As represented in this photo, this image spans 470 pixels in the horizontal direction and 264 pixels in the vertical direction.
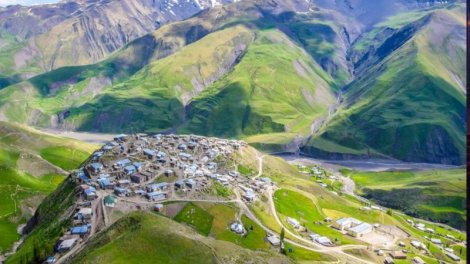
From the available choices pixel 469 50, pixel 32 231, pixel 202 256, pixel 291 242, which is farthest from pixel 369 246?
pixel 469 50

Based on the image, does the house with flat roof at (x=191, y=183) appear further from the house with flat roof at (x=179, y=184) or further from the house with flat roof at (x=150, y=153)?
the house with flat roof at (x=150, y=153)

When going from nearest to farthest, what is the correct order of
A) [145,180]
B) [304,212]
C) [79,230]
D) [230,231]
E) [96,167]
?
[79,230], [230,231], [145,180], [96,167], [304,212]

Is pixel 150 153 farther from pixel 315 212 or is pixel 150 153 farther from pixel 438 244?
pixel 438 244

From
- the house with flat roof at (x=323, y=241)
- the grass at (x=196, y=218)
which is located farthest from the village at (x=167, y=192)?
the grass at (x=196, y=218)

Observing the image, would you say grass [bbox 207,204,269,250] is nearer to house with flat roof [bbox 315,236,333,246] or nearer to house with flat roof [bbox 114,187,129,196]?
house with flat roof [bbox 315,236,333,246]

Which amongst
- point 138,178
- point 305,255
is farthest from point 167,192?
point 305,255

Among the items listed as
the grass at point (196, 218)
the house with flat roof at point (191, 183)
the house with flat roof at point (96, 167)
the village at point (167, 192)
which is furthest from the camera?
the house with flat roof at point (96, 167)

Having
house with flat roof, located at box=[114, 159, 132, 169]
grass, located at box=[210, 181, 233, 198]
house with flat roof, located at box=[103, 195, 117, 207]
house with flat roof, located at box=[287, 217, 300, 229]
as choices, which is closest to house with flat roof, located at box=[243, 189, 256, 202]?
grass, located at box=[210, 181, 233, 198]

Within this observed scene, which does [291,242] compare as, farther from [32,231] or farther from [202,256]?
[32,231]
